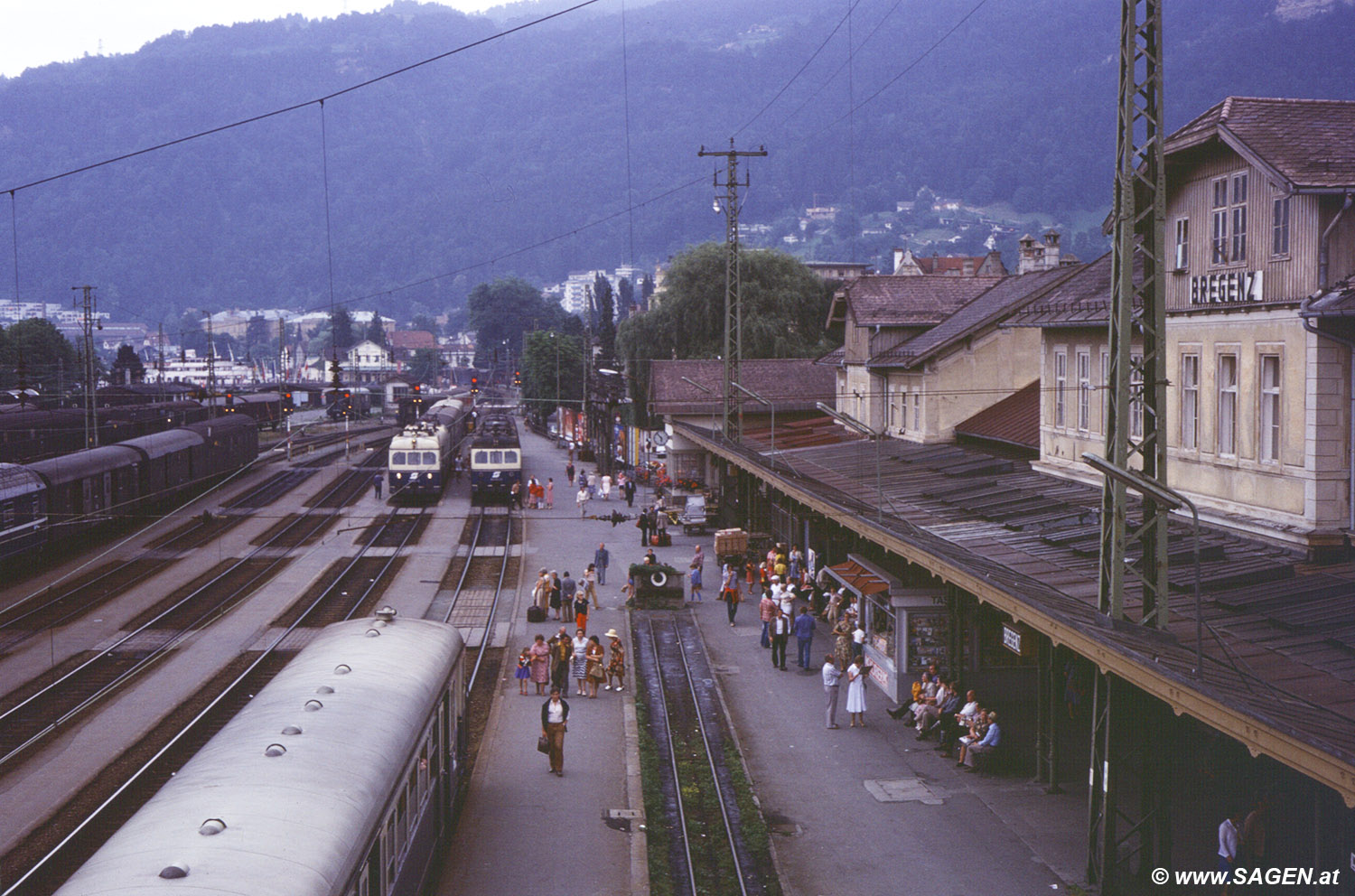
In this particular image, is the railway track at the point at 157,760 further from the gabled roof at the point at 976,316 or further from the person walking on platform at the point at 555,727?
the gabled roof at the point at 976,316

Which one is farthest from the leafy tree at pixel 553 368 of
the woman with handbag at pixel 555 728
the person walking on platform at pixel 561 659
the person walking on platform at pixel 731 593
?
the woman with handbag at pixel 555 728

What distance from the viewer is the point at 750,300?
246ft

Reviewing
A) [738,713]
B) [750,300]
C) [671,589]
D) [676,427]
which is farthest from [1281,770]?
[750,300]

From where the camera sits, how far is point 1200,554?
16.9 metres

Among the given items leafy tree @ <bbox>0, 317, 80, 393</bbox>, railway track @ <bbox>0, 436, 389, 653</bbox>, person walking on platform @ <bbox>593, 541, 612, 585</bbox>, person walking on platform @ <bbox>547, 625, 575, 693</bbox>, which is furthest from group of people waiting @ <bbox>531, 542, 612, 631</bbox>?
leafy tree @ <bbox>0, 317, 80, 393</bbox>

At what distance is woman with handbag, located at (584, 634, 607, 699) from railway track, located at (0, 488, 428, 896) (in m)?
6.34

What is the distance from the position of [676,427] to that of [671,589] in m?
19.9

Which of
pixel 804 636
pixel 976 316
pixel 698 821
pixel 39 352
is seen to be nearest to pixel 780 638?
pixel 804 636

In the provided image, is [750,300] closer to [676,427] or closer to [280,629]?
[676,427]

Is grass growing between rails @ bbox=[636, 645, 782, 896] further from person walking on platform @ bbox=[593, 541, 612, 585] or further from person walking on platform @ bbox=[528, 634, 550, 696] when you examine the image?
person walking on platform @ bbox=[593, 541, 612, 585]

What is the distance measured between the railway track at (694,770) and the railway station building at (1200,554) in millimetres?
3543

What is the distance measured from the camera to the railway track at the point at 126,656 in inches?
847

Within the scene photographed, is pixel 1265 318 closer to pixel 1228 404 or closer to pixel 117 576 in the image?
pixel 1228 404

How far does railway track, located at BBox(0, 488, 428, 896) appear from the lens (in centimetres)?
1509
